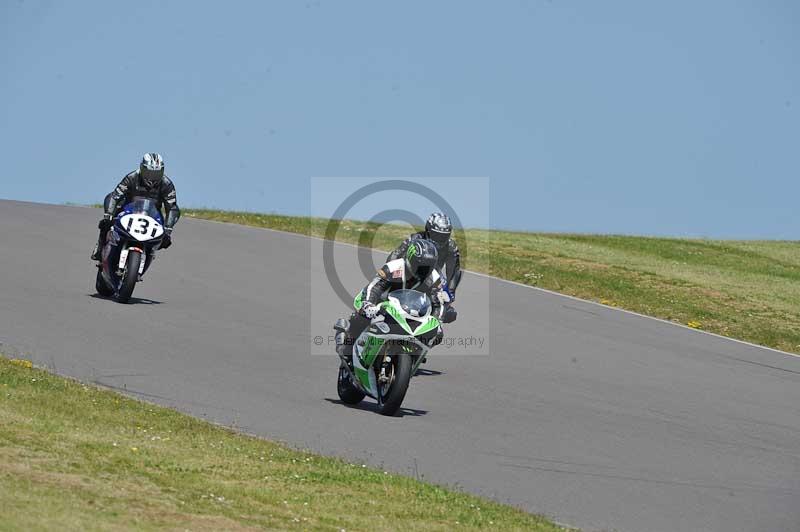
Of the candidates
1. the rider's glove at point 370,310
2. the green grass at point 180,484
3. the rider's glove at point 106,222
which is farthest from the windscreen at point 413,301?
the rider's glove at point 106,222

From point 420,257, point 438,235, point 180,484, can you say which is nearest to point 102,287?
point 438,235

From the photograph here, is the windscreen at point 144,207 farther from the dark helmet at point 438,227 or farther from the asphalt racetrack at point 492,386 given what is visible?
the dark helmet at point 438,227

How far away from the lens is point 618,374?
1825cm

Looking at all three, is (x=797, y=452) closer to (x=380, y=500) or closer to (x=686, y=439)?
(x=686, y=439)

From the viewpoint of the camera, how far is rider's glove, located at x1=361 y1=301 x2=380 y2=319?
528 inches

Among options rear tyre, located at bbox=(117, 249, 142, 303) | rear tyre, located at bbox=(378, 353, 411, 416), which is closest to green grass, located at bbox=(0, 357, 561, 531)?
rear tyre, located at bbox=(378, 353, 411, 416)

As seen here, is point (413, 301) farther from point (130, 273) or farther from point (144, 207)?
point (144, 207)

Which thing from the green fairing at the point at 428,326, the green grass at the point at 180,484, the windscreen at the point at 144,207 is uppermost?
the windscreen at the point at 144,207

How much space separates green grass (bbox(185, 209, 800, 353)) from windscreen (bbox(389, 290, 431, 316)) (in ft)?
42.2

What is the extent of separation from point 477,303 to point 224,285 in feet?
15.6

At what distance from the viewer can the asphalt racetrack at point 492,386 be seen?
1112cm

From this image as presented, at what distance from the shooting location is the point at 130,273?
19453 millimetres

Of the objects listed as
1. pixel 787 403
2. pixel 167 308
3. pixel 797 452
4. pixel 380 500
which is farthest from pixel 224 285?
pixel 380 500

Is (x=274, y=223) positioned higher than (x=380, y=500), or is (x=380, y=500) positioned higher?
(x=274, y=223)
